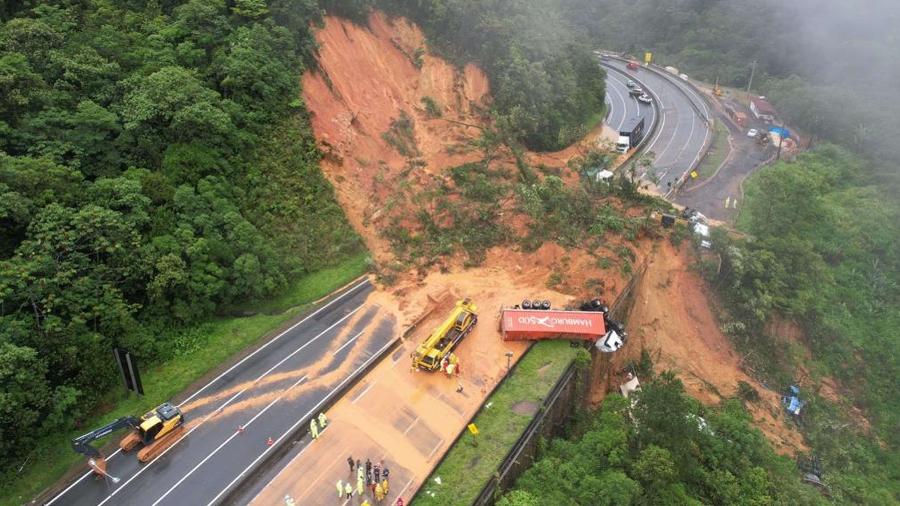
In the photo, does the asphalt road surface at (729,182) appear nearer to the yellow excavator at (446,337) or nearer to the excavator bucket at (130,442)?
the yellow excavator at (446,337)

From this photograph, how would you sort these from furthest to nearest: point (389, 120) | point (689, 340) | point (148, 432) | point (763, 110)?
point (763, 110) < point (389, 120) < point (689, 340) < point (148, 432)

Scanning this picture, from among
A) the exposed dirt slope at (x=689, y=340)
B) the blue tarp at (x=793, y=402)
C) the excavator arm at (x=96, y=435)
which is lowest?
the blue tarp at (x=793, y=402)

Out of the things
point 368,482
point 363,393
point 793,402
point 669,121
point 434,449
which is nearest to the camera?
point 368,482

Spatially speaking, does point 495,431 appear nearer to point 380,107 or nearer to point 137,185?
point 137,185

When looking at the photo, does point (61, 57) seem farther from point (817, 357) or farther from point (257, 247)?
point (817, 357)

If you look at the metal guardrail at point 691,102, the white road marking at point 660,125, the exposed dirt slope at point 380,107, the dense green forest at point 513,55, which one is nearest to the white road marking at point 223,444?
the exposed dirt slope at point 380,107

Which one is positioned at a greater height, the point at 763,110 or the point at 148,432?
the point at 763,110

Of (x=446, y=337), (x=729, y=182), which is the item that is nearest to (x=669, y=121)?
(x=729, y=182)

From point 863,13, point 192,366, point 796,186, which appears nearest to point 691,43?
point 863,13
